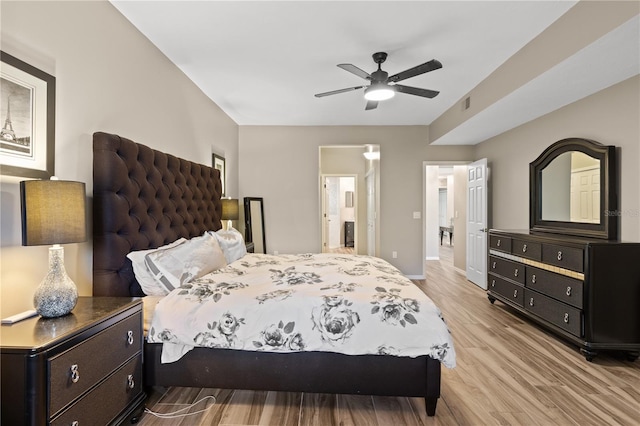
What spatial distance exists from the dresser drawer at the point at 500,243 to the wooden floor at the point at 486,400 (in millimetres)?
1227

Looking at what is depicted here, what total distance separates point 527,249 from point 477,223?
5.79ft

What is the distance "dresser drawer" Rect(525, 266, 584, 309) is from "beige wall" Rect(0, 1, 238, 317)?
375cm

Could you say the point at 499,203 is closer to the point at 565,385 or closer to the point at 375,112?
the point at 375,112

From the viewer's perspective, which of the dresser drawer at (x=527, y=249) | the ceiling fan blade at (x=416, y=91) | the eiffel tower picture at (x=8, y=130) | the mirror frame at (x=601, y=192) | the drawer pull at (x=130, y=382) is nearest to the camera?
the eiffel tower picture at (x=8, y=130)

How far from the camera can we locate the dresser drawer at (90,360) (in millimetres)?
1209

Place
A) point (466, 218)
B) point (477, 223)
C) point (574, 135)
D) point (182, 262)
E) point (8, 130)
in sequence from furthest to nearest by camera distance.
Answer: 1. point (466, 218)
2. point (477, 223)
3. point (574, 135)
4. point (182, 262)
5. point (8, 130)

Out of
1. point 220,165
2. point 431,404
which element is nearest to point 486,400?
point 431,404

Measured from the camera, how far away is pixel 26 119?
1.51 meters

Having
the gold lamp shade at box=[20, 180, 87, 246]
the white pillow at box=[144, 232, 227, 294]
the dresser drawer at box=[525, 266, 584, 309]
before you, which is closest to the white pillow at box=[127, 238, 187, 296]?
the white pillow at box=[144, 232, 227, 294]

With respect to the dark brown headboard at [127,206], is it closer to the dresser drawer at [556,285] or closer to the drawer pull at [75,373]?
the drawer pull at [75,373]

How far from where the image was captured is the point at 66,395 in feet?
4.11

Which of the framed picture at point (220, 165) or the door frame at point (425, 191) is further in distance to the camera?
the door frame at point (425, 191)

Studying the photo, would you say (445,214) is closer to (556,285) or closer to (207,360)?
(556,285)

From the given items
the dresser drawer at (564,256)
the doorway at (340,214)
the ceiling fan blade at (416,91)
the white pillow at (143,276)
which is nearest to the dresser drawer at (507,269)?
the dresser drawer at (564,256)
